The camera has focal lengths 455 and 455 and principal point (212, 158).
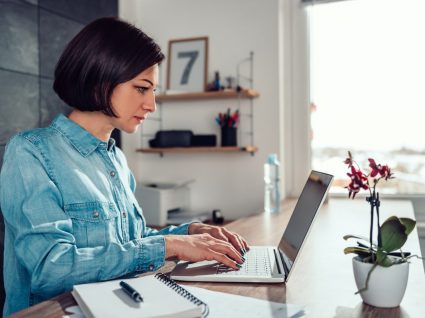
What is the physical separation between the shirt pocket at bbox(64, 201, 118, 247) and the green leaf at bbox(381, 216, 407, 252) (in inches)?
24.0

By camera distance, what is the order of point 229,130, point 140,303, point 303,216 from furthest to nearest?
point 229,130 → point 303,216 → point 140,303

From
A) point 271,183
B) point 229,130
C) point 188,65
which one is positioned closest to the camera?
point 271,183

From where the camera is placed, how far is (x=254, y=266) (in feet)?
3.59

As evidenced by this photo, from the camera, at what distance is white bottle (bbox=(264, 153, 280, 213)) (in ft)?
7.16

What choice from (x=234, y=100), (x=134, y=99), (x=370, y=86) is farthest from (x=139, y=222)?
(x=370, y=86)

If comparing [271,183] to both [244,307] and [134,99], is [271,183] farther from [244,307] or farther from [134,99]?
[244,307]

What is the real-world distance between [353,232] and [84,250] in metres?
1.03

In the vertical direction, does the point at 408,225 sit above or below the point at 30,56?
below

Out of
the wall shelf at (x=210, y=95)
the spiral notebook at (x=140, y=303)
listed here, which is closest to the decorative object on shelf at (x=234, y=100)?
the wall shelf at (x=210, y=95)

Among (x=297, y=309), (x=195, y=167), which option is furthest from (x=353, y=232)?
(x=195, y=167)

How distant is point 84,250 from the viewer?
911mm

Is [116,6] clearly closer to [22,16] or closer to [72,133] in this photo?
[22,16]

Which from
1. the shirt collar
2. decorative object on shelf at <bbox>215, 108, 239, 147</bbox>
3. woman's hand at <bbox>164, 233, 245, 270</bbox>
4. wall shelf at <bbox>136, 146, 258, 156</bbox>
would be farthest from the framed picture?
woman's hand at <bbox>164, 233, 245, 270</bbox>

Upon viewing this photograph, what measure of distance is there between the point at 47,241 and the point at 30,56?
1398 mm
